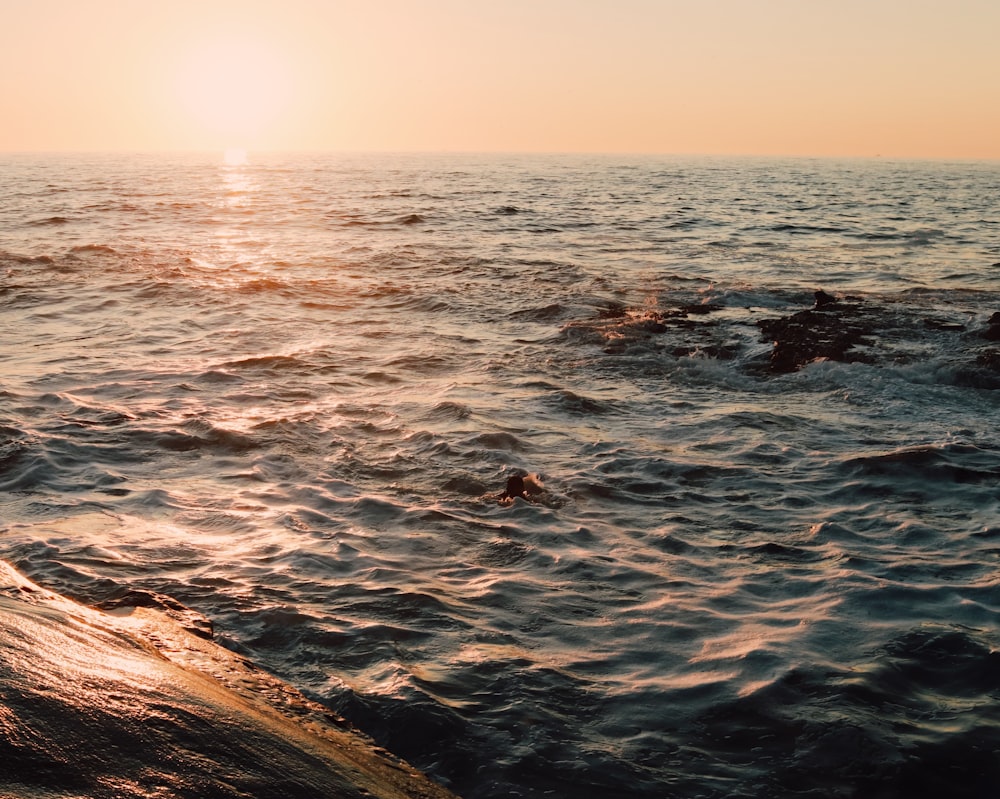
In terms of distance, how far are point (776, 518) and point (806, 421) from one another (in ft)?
9.34

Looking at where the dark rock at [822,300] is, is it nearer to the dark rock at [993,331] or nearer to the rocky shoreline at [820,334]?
the rocky shoreline at [820,334]

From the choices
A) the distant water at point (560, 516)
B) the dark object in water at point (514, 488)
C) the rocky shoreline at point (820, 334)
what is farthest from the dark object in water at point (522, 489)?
the rocky shoreline at point (820, 334)

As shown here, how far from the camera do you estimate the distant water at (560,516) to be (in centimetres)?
431

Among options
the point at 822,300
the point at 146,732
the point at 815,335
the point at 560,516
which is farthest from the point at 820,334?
the point at 146,732

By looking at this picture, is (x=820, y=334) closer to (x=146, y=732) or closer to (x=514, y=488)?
(x=514, y=488)

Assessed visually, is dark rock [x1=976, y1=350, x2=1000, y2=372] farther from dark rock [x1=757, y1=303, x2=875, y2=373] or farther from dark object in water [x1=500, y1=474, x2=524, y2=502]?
dark object in water [x1=500, y1=474, x2=524, y2=502]

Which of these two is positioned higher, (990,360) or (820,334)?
(820,334)

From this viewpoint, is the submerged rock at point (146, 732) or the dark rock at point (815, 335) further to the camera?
the dark rock at point (815, 335)

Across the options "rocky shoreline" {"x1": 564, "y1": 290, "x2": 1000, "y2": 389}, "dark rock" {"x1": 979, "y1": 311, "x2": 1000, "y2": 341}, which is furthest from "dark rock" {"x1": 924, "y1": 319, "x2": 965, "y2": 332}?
"dark rock" {"x1": 979, "y1": 311, "x2": 1000, "y2": 341}

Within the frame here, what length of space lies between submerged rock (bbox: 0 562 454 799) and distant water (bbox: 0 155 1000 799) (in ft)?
2.14

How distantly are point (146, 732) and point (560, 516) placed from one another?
4.42m

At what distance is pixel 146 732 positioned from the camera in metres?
2.85

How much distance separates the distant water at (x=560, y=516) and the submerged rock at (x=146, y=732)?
654 mm

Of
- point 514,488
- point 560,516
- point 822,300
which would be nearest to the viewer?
point 560,516
